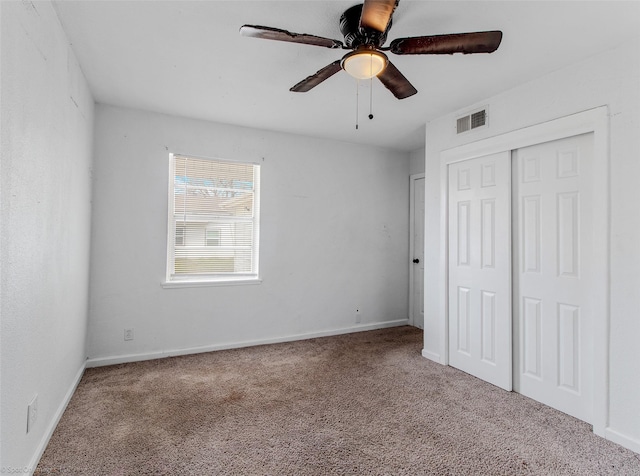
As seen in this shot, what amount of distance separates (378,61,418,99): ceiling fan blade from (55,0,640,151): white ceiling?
0.27m

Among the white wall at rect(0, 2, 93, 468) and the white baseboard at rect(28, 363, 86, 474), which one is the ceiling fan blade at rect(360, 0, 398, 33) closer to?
the white wall at rect(0, 2, 93, 468)

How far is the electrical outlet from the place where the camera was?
1768mm

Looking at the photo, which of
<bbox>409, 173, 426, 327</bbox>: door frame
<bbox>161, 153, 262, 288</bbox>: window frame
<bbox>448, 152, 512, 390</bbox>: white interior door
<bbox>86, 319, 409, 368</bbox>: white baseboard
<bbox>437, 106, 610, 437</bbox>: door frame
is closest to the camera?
<bbox>437, 106, 610, 437</bbox>: door frame

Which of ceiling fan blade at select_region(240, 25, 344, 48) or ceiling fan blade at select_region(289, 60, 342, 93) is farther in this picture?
ceiling fan blade at select_region(289, 60, 342, 93)

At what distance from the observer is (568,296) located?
256 centimetres

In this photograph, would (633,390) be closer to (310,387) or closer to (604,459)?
→ (604,459)

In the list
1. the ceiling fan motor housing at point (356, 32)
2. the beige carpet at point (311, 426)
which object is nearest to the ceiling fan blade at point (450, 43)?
the ceiling fan motor housing at point (356, 32)

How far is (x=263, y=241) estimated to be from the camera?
13.6 ft

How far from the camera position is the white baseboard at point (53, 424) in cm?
185

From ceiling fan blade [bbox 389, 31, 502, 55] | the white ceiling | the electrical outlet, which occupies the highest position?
the white ceiling

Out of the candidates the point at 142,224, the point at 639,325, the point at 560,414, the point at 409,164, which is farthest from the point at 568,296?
the point at 142,224

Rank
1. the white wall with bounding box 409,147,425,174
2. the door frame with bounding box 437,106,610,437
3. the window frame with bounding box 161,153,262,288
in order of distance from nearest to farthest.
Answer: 1. the door frame with bounding box 437,106,610,437
2. the window frame with bounding box 161,153,262,288
3. the white wall with bounding box 409,147,425,174

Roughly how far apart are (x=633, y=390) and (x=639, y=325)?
16.0 inches

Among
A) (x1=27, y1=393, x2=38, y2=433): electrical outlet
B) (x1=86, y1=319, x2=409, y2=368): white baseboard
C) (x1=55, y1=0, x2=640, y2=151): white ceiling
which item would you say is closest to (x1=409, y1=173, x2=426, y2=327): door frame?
(x1=86, y1=319, x2=409, y2=368): white baseboard
